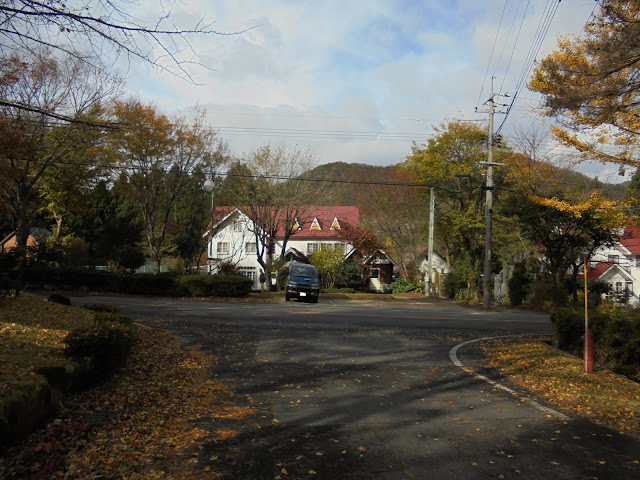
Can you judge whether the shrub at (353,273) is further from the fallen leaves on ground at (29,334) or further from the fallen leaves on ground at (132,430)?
the fallen leaves on ground at (132,430)

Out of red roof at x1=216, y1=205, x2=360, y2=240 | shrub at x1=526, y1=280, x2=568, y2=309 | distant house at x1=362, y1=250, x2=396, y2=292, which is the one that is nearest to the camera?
shrub at x1=526, y1=280, x2=568, y2=309

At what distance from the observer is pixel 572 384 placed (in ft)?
29.8

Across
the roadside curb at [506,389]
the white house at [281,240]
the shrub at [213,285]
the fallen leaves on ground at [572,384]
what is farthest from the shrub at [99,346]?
the white house at [281,240]

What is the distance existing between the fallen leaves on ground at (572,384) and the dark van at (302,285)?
17.0m

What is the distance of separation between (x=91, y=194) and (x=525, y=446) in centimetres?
2918

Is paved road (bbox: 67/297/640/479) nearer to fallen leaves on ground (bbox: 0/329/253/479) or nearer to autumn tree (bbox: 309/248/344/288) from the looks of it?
fallen leaves on ground (bbox: 0/329/253/479)

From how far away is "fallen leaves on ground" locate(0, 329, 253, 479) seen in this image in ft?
16.6

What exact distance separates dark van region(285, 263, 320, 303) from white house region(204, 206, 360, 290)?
36.5ft

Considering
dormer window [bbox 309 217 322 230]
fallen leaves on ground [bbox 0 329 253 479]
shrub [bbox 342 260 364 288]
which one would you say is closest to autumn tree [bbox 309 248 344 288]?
shrub [bbox 342 260 364 288]

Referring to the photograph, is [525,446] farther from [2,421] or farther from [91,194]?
[91,194]

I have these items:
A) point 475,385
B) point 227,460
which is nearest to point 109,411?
point 227,460

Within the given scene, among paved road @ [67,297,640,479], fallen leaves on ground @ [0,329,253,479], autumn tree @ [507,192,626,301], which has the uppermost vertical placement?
autumn tree @ [507,192,626,301]

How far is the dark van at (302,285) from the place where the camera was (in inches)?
1156

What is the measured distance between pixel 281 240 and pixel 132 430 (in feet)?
142
